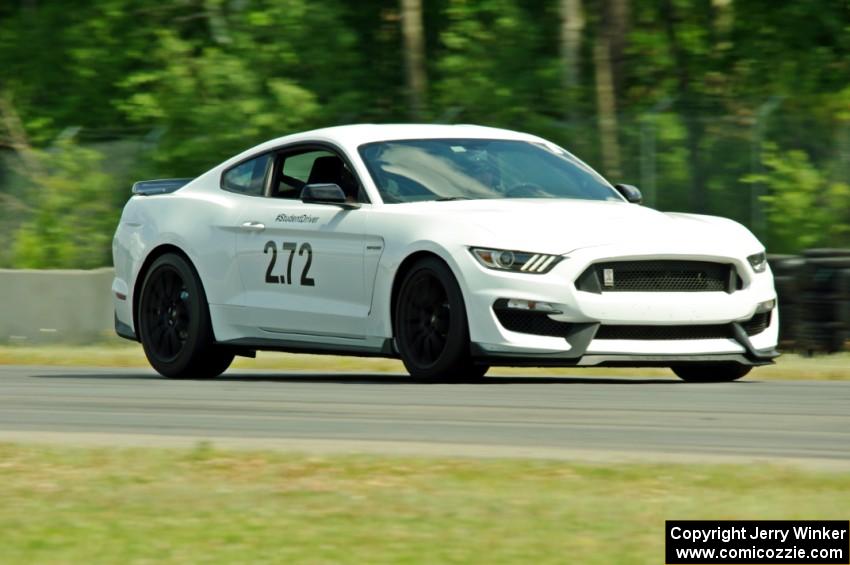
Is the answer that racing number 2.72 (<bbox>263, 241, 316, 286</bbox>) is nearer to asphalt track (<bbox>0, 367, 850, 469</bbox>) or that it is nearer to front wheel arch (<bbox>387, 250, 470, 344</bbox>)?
asphalt track (<bbox>0, 367, 850, 469</bbox>)

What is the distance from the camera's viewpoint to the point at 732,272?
10.5 metres

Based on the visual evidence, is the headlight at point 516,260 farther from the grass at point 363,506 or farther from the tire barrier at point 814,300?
the tire barrier at point 814,300

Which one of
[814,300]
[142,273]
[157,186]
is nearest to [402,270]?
[142,273]

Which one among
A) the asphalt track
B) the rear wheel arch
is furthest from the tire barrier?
the rear wheel arch

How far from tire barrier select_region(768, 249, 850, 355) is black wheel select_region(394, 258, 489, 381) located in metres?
4.03

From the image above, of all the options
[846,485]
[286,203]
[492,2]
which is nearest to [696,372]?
[286,203]

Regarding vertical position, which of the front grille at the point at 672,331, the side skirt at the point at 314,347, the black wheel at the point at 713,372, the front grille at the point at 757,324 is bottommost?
the black wheel at the point at 713,372

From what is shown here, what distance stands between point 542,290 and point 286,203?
2247 mm

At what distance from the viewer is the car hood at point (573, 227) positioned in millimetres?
10078

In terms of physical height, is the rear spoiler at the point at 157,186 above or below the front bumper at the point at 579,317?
above

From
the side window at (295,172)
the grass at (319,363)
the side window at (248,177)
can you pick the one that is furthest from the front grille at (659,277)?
the side window at (248,177)

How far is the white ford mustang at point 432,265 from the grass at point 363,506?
10.00ft

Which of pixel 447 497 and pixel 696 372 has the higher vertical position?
pixel 447 497

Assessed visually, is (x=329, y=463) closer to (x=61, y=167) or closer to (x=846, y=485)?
(x=846, y=485)
